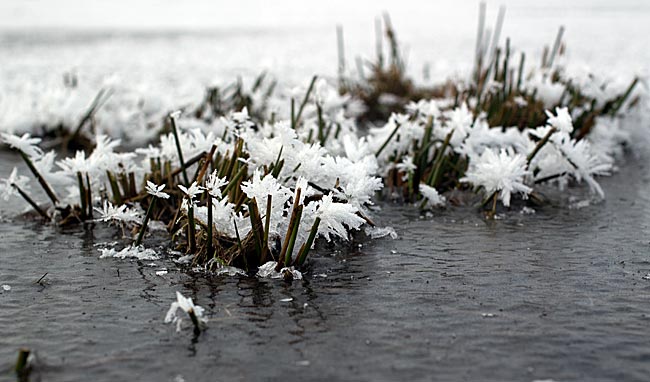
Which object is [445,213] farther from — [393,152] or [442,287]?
[442,287]

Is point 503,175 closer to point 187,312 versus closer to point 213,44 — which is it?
point 187,312

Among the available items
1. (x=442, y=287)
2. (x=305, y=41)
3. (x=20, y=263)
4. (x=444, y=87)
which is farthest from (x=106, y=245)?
(x=305, y=41)

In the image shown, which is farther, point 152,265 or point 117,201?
point 117,201

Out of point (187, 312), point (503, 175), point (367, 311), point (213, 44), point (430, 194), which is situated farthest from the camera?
point (213, 44)

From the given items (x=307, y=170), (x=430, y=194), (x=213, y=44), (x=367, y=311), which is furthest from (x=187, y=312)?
(x=213, y=44)

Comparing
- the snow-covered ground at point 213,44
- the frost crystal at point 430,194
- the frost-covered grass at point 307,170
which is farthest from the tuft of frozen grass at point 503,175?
the snow-covered ground at point 213,44

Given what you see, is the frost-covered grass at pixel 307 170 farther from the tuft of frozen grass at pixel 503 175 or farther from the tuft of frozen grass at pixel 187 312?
the tuft of frozen grass at pixel 187 312
